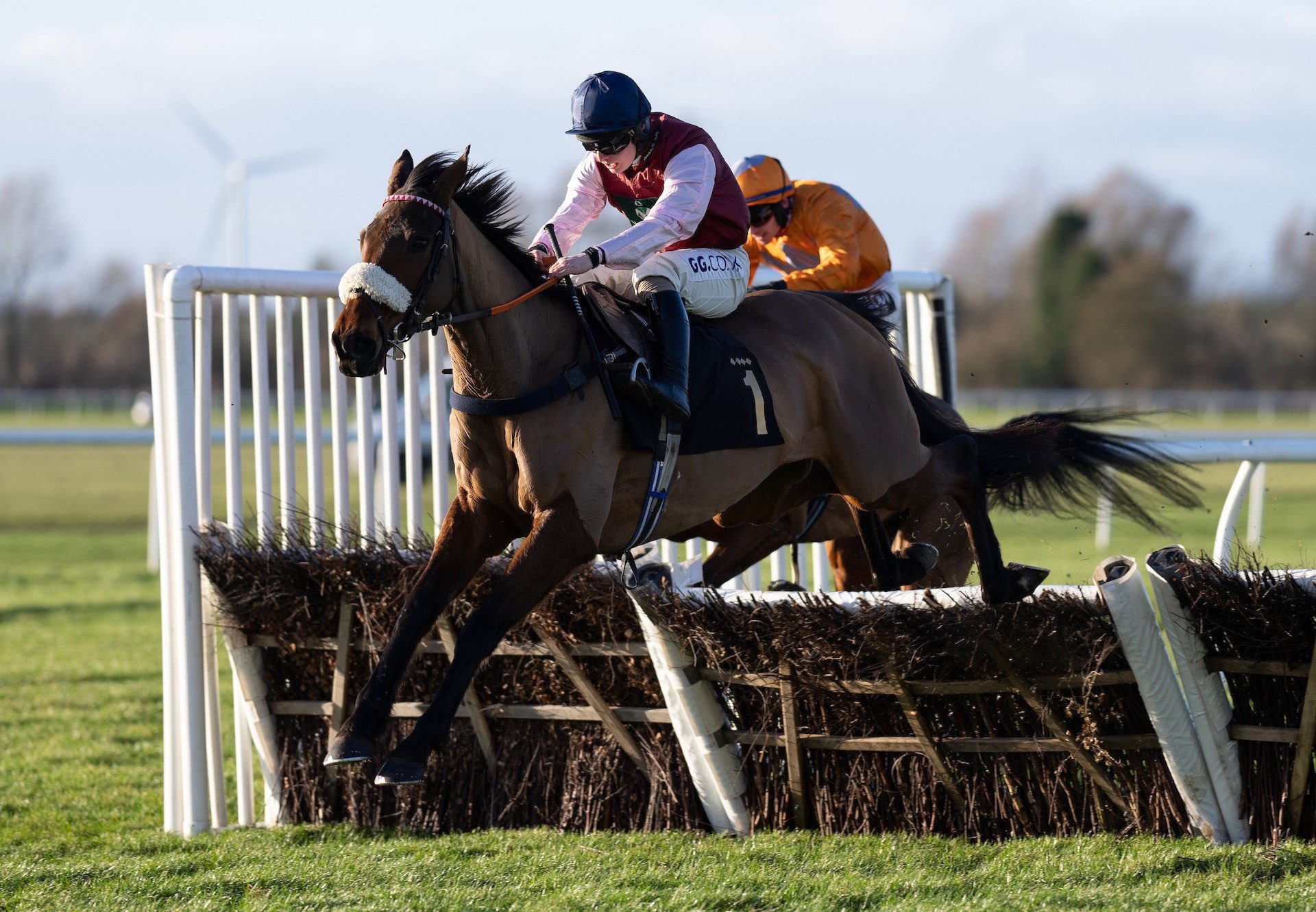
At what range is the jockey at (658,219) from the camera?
4020mm

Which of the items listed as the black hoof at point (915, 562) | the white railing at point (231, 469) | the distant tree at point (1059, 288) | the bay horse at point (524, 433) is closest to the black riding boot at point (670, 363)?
the bay horse at point (524, 433)

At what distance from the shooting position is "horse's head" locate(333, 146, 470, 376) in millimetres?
3430

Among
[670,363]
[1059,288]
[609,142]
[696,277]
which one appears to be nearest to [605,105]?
[609,142]

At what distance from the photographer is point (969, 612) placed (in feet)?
13.1

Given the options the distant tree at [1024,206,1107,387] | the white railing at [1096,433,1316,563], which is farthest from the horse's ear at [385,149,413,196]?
the distant tree at [1024,206,1107,387]

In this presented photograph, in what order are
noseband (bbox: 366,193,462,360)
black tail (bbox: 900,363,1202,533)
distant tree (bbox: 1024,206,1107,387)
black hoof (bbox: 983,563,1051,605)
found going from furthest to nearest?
distant tree (bbox: 1024,206,1107,387)
black tail (bbox: 900,363,1202,533)
black hoof (bbox: 983,563,1051,605)
noseband (bbox: 366,193,462,360)

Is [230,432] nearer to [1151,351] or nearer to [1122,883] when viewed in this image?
[1122,883]

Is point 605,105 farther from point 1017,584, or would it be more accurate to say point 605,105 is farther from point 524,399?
point 1017,584

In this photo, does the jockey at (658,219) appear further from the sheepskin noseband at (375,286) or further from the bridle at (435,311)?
the sheepskin noseband at (375,286)

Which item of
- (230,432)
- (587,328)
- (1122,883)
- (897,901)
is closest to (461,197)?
(587,328)

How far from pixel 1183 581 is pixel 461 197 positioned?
2.16m

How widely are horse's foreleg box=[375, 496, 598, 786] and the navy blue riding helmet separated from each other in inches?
41.3

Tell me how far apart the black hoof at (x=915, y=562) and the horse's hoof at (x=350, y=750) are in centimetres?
201

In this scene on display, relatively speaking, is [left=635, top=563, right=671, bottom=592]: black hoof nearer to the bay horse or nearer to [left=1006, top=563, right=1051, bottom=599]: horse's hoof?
the bay horse
